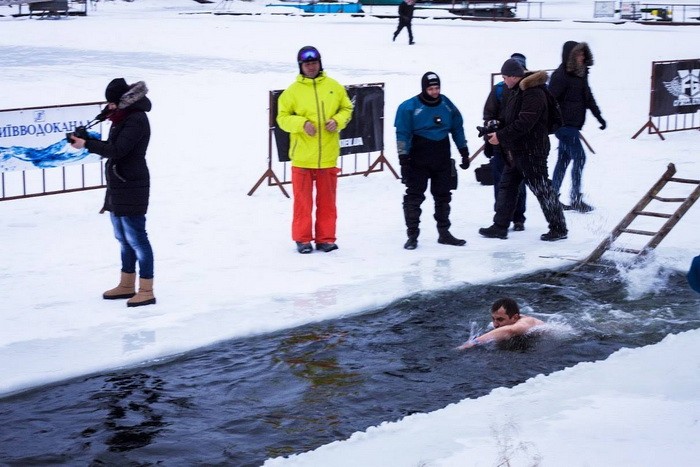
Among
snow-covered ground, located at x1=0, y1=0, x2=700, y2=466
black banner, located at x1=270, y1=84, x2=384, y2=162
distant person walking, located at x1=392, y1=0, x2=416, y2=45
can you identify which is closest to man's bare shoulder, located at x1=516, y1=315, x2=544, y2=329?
snow-covered ground, located at x1=0, y1=0, x2=700, y2=466

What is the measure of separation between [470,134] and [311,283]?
7.91 meters

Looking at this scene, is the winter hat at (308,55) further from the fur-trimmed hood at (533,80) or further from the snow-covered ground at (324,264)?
the fur-trimmed hood at (533,80)

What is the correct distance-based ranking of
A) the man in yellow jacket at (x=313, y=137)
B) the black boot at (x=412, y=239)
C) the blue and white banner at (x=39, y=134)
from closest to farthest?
the man in yellow jacket at (x=313, y=137)
the black boot at (x=412, y=239)
the blue and white banner at (x=39, y=134)

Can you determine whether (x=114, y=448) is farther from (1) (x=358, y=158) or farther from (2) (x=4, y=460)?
(1) (x=358, y=158)

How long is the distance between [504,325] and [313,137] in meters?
3.01

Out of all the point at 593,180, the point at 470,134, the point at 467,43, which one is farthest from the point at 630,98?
the point at 467,43

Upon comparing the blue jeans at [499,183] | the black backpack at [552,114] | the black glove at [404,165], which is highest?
the black backpack at [552,114]

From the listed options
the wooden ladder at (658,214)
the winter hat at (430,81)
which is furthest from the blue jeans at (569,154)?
the winter hat at (430,81)

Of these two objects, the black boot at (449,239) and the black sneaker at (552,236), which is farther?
the black sneaker at (552,236)

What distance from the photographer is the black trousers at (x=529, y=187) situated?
33.1 feet

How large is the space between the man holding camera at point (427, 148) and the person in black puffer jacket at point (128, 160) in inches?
104

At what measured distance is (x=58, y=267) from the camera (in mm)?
9508

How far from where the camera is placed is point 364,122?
43.2 feet

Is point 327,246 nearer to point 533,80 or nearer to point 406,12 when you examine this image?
point 533,80
